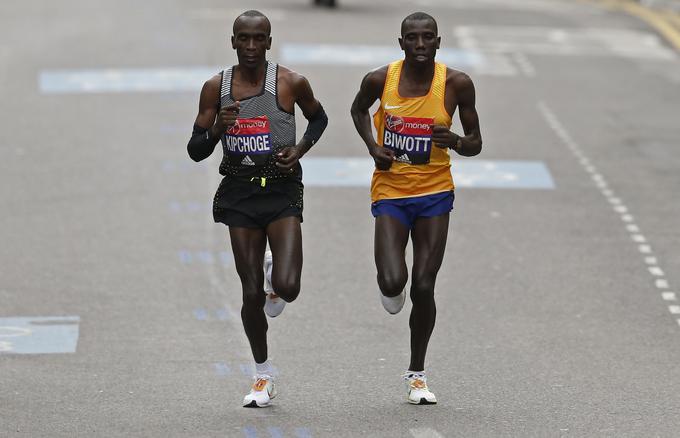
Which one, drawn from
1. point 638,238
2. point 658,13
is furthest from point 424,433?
point 658,13

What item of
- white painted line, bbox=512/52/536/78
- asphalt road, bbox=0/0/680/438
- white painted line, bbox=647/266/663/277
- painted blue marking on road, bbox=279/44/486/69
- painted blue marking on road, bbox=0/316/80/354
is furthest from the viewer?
painted blue marking on road, bbox=279/44/486/69

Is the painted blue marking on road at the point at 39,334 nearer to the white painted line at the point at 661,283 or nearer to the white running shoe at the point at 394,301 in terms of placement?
the white running shoe at the point at 394,301

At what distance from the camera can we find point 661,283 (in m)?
13.2

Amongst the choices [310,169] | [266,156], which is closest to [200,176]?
[310,169]

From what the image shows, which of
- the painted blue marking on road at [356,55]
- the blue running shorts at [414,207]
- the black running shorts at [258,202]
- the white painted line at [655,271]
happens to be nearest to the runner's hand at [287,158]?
the black running shorts at [258,202]

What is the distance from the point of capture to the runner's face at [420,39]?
8984 millimetres

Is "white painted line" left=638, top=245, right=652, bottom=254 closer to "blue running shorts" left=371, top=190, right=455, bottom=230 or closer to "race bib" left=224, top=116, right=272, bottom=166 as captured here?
"blue running shorts" left=371, top=190, right=455, bottom=230

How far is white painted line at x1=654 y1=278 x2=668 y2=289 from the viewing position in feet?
43.0

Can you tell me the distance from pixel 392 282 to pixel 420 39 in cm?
140

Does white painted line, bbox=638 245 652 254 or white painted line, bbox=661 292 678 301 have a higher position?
white painted line, bbox=661 292 678 301

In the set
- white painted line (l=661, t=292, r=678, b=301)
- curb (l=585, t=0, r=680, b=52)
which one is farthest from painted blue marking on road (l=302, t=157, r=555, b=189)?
curb (l=585, t=0, r=680, b=52)

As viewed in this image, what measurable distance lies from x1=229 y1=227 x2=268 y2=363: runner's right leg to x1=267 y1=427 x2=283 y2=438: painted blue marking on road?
0.58m

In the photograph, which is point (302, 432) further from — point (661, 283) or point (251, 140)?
point (661, 283)

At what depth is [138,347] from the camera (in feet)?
36.4
